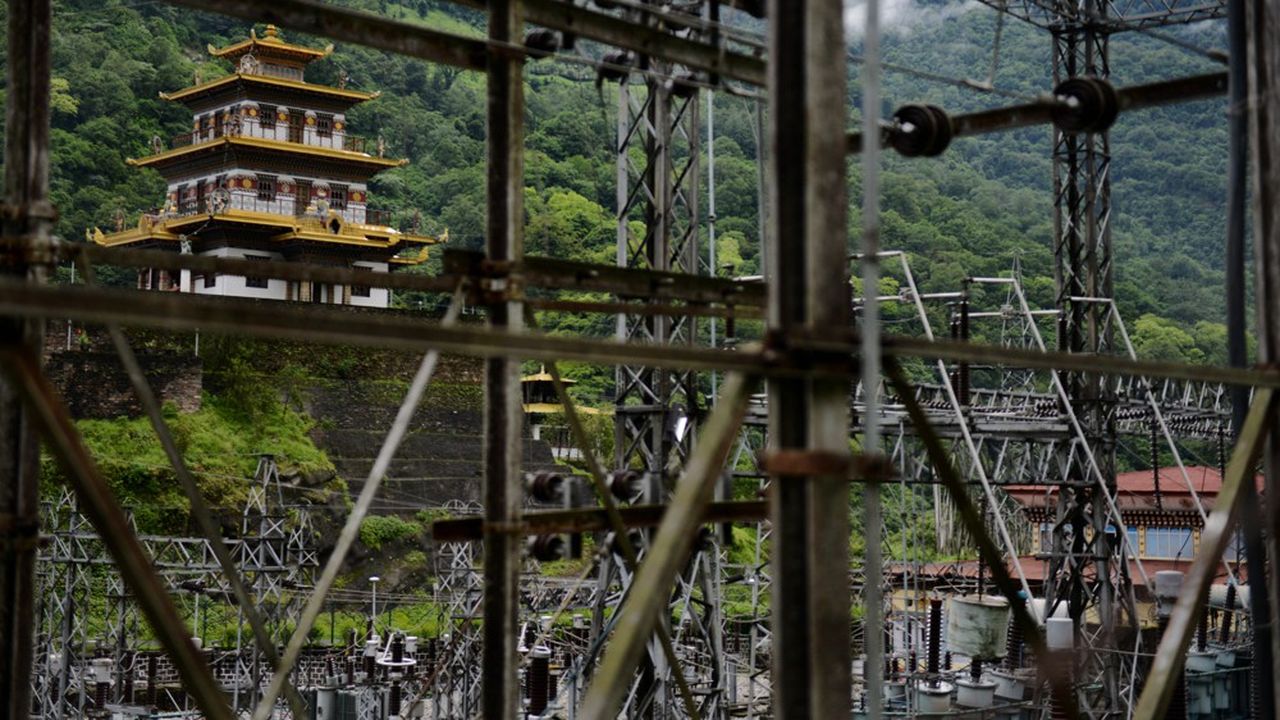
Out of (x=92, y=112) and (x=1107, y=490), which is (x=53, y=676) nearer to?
(x=1107, y=490)

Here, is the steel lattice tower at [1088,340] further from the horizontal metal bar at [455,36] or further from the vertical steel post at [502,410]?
the vertical steel post at [502,410]

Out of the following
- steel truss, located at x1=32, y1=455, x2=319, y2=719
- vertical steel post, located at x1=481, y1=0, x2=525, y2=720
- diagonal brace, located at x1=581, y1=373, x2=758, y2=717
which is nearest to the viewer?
diagonal brace, located at x1=581, y1=373, x2=758, y2=717

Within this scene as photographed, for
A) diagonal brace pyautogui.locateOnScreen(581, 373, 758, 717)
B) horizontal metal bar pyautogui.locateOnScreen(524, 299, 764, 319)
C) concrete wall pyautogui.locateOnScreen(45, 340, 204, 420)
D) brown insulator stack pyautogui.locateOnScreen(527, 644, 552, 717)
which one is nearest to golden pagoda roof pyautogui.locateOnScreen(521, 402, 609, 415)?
concrete wall pyautogui.locateOnScreen(45, 340, 204, 420)

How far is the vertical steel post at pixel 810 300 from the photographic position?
4184mm

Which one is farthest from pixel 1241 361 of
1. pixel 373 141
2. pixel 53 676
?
pixel 373 141

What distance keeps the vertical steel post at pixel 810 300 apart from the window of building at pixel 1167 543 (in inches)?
1476

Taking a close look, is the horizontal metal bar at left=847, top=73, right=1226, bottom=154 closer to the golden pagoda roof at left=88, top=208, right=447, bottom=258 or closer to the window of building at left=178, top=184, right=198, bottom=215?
the golden pagoda roof at left=88, top=208, right=447, bottom=258

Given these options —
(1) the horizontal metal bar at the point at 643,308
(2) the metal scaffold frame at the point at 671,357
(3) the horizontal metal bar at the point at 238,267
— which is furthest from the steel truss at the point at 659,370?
(3) the horizontal metal bar at the point at 238,267

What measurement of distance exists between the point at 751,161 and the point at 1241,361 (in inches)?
2204

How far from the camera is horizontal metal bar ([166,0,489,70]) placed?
6449 millimetres

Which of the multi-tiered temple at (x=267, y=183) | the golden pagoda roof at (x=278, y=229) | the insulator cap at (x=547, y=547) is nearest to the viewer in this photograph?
the insulator cap at (x=547, y=547)

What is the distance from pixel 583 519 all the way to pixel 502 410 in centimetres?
80

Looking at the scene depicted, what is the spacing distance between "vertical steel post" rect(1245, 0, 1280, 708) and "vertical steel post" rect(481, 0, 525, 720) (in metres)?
3.13

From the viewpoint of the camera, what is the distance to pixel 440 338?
3988mm
